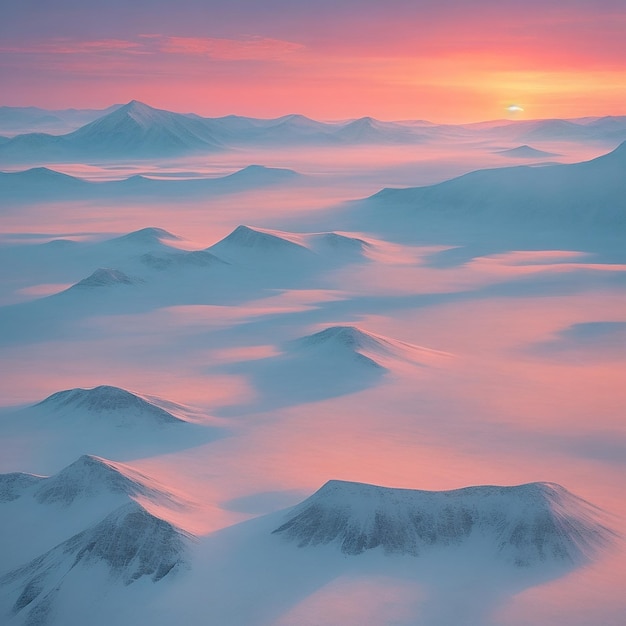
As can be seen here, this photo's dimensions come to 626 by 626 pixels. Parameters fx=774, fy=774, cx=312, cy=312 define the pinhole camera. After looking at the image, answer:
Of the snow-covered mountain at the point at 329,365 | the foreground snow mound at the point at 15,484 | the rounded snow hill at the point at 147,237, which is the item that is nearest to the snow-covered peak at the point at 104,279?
the rounded snow hill at the point at 147,237

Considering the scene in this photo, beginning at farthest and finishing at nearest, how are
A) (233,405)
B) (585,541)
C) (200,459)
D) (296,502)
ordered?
(233,405)
(200,459)
(296,502)
(585,541)

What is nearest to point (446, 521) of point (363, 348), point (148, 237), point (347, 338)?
point (363, 348)

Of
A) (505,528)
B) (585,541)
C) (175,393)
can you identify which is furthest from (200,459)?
(585,541)

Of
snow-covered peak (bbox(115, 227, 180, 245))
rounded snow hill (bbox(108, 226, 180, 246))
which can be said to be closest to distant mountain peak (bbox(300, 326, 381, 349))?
rounded snow hill (bbox(108, 226, 180, 246))

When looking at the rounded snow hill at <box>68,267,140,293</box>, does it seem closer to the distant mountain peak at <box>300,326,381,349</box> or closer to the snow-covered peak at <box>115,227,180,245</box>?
the snow-covered peak at <box>115,227,180,245</box>

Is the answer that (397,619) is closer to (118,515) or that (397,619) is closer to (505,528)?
(505,528)

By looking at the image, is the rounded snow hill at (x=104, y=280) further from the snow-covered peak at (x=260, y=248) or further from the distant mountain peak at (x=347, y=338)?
the distant mountain peak at (x=347, y=338)

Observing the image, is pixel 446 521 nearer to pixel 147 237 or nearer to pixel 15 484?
pixel 15 484
